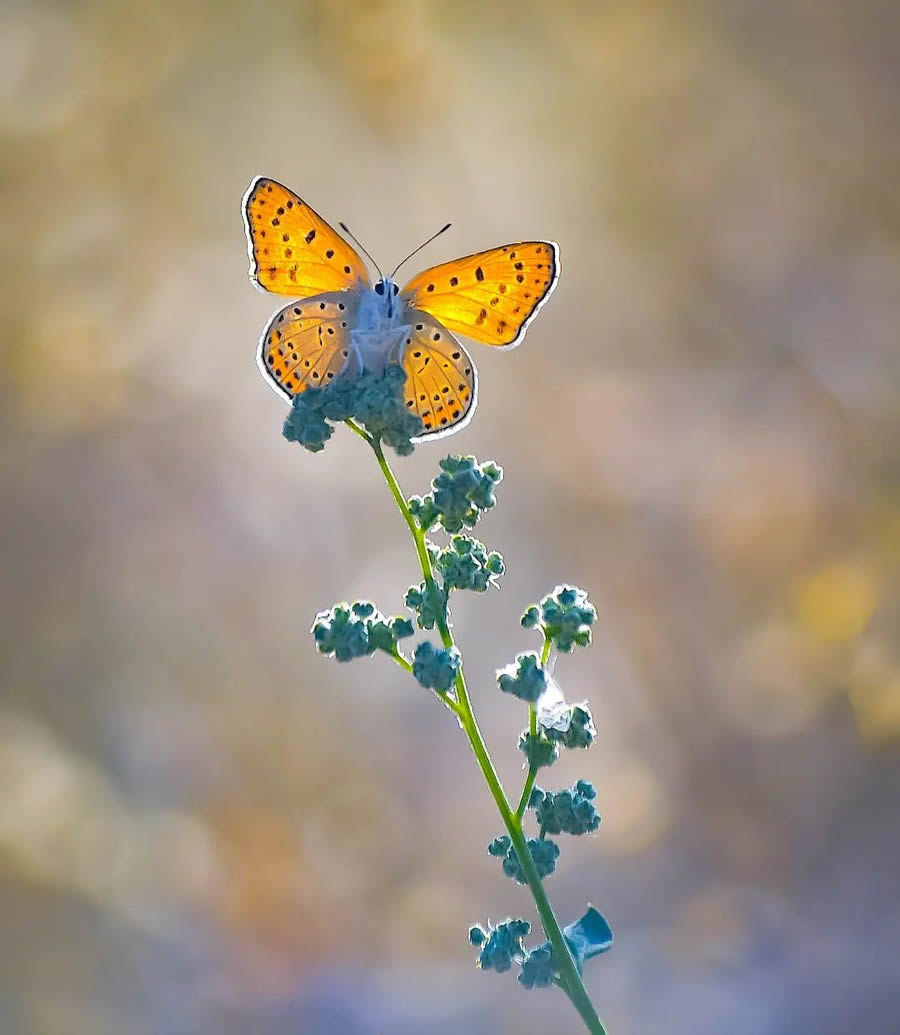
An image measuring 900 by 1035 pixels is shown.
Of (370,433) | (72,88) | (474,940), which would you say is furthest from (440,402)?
(72,88)

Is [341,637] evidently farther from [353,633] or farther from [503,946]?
[503,946]

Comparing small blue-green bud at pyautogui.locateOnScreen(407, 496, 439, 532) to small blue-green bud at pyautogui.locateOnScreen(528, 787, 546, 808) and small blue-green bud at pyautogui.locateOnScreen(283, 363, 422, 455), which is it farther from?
small blue-green bud at pyautogui.locateOnScreen(528, 787, 546, 808)

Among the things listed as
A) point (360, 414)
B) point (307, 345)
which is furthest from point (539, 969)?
point (307, 345)

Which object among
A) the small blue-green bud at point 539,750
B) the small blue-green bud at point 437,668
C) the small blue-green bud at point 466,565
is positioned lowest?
the small blue-green bud at point 539,750

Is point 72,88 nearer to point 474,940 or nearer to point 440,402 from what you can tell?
point 440,402

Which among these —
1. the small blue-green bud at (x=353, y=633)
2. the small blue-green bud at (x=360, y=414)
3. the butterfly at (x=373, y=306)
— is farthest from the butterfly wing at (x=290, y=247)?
the small blue-green bud at (x=353, y=633)

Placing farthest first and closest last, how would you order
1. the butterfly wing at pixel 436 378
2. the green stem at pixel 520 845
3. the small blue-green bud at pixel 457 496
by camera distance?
1. the butterfly wing at pixel 436 378
2. the small blue-green bud at pixel 457 496
3. the green stem at pixel 520 845

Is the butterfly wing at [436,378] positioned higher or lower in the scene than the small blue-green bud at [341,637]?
higher

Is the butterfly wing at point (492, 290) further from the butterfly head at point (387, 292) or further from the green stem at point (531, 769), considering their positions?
the green stem at point (531, 769)
